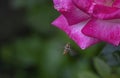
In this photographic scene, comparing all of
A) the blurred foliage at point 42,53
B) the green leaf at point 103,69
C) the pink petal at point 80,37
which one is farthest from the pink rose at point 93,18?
the blurred foliage at point 42,53

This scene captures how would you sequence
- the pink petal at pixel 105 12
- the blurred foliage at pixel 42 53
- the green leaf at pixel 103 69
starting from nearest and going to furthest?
the pink petal at pixel 105 12, the green leaf at pixel 103 69, the blurred foliage at pixel 42 53

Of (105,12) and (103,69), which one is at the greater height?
(105,12)

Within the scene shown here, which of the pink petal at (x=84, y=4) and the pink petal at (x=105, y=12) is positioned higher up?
the pink petal at (x=84, y=4)

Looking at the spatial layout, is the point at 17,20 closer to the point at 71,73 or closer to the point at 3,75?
the point at 3,75

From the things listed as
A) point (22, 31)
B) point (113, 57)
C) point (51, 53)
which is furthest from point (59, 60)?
point (22, 31)

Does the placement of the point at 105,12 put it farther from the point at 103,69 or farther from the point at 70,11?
the point at 103,69

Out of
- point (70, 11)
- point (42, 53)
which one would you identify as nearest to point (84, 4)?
point (70, 11)

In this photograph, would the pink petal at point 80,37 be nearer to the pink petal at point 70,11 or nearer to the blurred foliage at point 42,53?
the pink petal at point 70,11

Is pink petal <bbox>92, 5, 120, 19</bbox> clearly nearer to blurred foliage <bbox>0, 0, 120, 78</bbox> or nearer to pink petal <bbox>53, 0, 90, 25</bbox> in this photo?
pink petal <bbox>53, 0, 90, 25</bbox>
